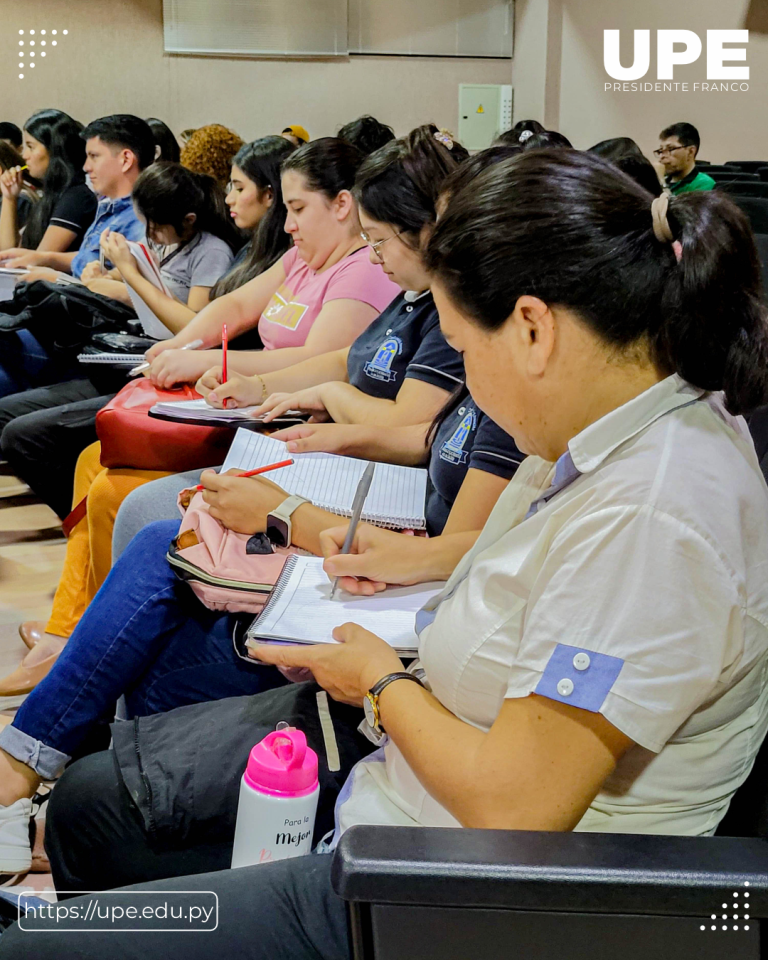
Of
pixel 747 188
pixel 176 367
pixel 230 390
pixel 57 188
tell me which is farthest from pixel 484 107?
pixel 230 390

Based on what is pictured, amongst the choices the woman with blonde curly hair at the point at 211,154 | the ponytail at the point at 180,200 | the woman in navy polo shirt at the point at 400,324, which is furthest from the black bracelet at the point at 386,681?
the woman with blonde curly hair at the point at 211,154

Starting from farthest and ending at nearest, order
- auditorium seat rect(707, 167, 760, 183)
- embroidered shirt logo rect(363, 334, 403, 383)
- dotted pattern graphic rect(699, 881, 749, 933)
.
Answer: auditorium seat rect(707, 167, 760, 183) → embroidered shirt logo rect(363, 334, 403, 383) → dotted pattern graphic rect(699, 881, 749, 933)

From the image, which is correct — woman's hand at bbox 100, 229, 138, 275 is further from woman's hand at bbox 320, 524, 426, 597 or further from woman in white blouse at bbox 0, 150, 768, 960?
woman in white blouse at bbox 0, 150, 768, 960

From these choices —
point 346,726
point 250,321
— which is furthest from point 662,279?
point 250,321

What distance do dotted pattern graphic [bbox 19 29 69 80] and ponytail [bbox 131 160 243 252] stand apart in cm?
540

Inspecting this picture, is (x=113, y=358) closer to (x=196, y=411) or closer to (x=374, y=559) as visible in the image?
(x=196, y=411)

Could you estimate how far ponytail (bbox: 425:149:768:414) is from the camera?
2.72 feet

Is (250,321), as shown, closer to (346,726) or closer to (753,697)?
(346,726)

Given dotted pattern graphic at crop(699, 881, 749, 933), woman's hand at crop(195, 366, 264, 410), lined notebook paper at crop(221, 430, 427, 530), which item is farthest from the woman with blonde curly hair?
dotted pattern graphic at crop(699, 881, 749, 933)

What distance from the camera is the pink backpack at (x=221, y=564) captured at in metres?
1.35

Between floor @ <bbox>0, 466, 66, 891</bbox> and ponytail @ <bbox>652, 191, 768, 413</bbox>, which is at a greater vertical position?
ponytail @ <bbox>652, 191, 768, 413</bbox>

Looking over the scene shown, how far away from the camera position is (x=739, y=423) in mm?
900

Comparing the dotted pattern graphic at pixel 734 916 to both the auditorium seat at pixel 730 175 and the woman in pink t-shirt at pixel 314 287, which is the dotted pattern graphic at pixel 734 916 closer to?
the woman in pink t-shirt at pixel 314 287

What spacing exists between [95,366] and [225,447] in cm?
115
